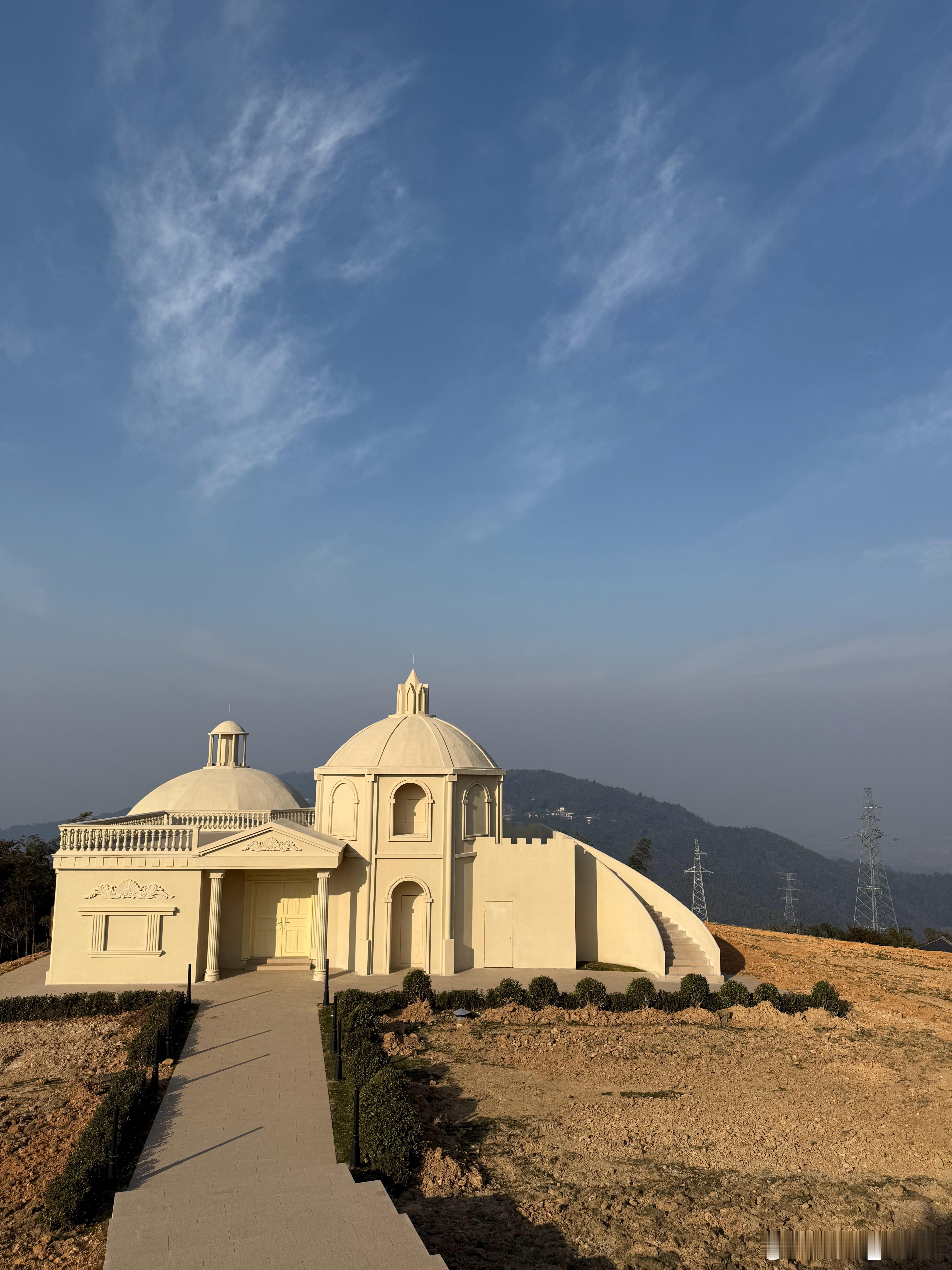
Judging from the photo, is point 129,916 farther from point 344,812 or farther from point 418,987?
point 418,987

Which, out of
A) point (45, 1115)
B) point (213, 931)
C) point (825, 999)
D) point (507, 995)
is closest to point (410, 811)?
point (507, 995)

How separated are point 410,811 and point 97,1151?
1666 cm

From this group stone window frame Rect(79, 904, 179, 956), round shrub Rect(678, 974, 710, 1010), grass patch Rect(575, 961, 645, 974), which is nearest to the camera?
round shrub Rect(678, 974, 710, 1010)

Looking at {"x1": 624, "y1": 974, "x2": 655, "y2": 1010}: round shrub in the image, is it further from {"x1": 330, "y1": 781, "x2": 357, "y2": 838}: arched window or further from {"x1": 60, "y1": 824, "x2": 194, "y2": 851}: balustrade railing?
{"x1": 60, "y1": 824, "x2": 194, "y2": 851}: balustrade railing

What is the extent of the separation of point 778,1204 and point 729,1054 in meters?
7.99

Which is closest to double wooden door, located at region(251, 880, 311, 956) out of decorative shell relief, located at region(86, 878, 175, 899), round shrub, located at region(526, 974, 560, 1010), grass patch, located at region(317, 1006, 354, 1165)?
decorative shell relief, located at region(86, 878, 175, 899)

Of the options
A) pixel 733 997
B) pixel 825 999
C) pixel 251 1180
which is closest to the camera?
pixel 251 1180

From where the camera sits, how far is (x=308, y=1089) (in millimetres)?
17406

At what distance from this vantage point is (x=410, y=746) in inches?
1139

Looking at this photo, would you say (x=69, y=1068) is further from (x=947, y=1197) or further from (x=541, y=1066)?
(x=947, y=1197)

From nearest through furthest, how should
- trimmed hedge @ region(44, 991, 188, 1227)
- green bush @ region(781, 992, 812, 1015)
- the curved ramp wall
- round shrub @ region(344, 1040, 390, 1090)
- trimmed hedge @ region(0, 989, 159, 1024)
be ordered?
trimmed hedge @ region(44, 991, 188, 1227)
round shrub @ region(344, 1040, 390, 1090)
trimmed hedge @ region(0, 989, 159, 1024)
green bush @ region(781, 992, 812, 1015)
the curved ramp wall

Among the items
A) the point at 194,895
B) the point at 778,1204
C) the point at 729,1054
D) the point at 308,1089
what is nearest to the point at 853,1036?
the point at 729,1054

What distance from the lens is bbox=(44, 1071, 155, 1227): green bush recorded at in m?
11.8

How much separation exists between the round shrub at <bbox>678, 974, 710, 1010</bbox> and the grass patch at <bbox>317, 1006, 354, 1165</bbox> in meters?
11.0
